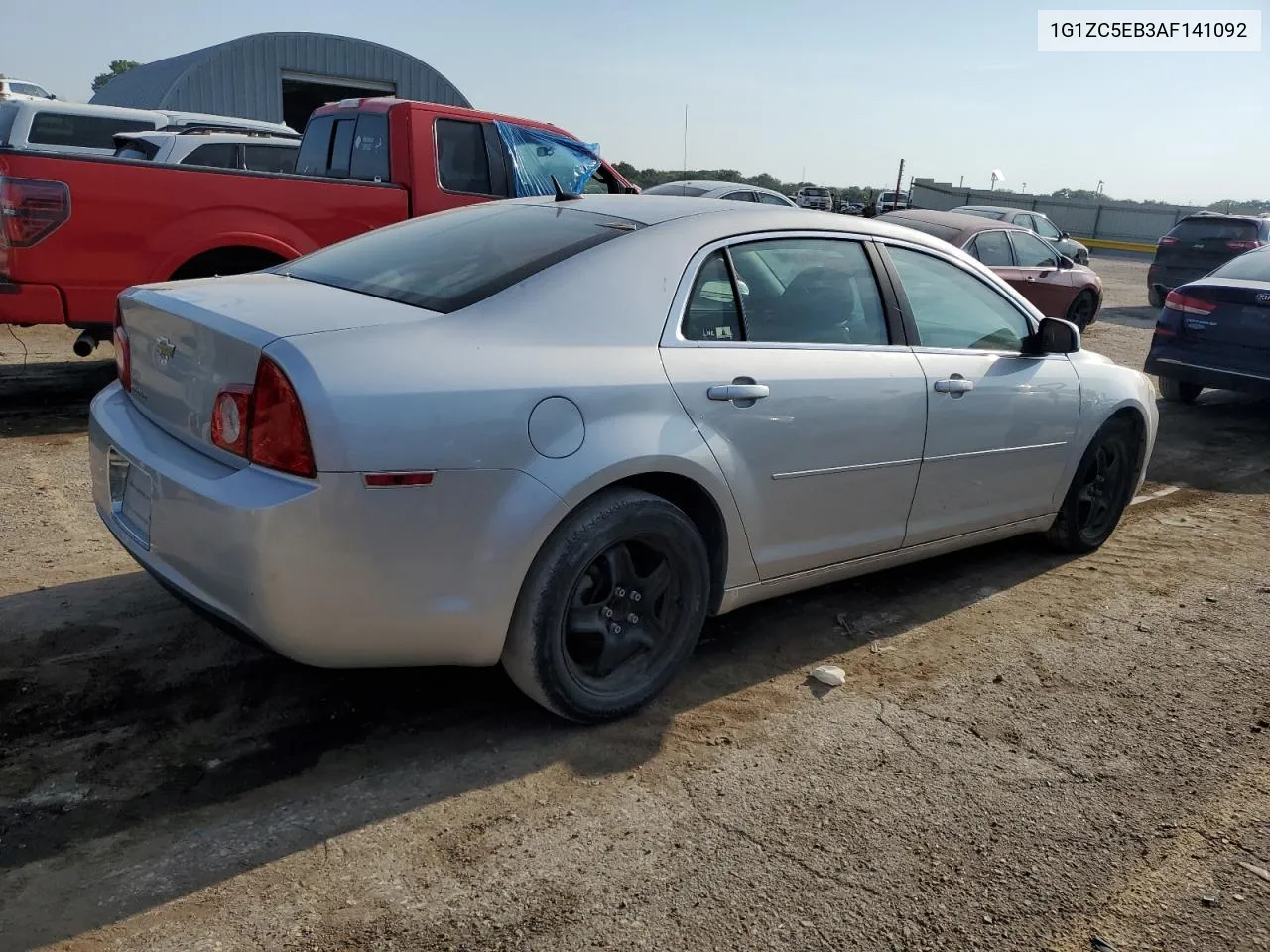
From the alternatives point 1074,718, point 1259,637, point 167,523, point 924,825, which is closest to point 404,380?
point 167,523

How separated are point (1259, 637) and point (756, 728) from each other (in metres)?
2.42

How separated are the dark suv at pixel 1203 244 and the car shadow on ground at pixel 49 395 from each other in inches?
562

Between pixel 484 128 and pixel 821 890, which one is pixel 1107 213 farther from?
pixel 821 890

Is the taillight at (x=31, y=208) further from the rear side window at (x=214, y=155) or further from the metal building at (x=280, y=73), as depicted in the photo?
the metal building at (x=280, y=73)

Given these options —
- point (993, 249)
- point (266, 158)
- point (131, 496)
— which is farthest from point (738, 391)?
point (266, 158)

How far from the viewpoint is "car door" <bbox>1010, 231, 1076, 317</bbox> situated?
11.4 meters

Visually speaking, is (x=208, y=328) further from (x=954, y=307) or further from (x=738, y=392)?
(x=954, y=307)

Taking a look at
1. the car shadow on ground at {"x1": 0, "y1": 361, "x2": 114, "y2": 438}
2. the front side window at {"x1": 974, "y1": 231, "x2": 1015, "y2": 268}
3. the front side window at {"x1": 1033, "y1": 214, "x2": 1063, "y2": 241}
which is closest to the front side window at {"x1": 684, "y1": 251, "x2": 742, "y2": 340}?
the car shadow on ground at {"x1": 0, "y1": 361, "x2": 114, "y2": 438}

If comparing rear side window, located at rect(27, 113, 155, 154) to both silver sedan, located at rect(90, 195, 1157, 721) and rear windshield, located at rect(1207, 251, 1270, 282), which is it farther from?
rear windshield, located at rect(1207, 251, 1270, 282)

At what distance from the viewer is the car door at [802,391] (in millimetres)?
3252

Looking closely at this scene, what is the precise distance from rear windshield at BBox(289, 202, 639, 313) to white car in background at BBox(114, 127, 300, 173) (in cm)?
781

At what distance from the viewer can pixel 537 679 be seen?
2.96m

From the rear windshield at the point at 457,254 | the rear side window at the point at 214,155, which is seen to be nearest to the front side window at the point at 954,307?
the rear windshield at the point at 457,254

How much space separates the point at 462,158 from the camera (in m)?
8.02
